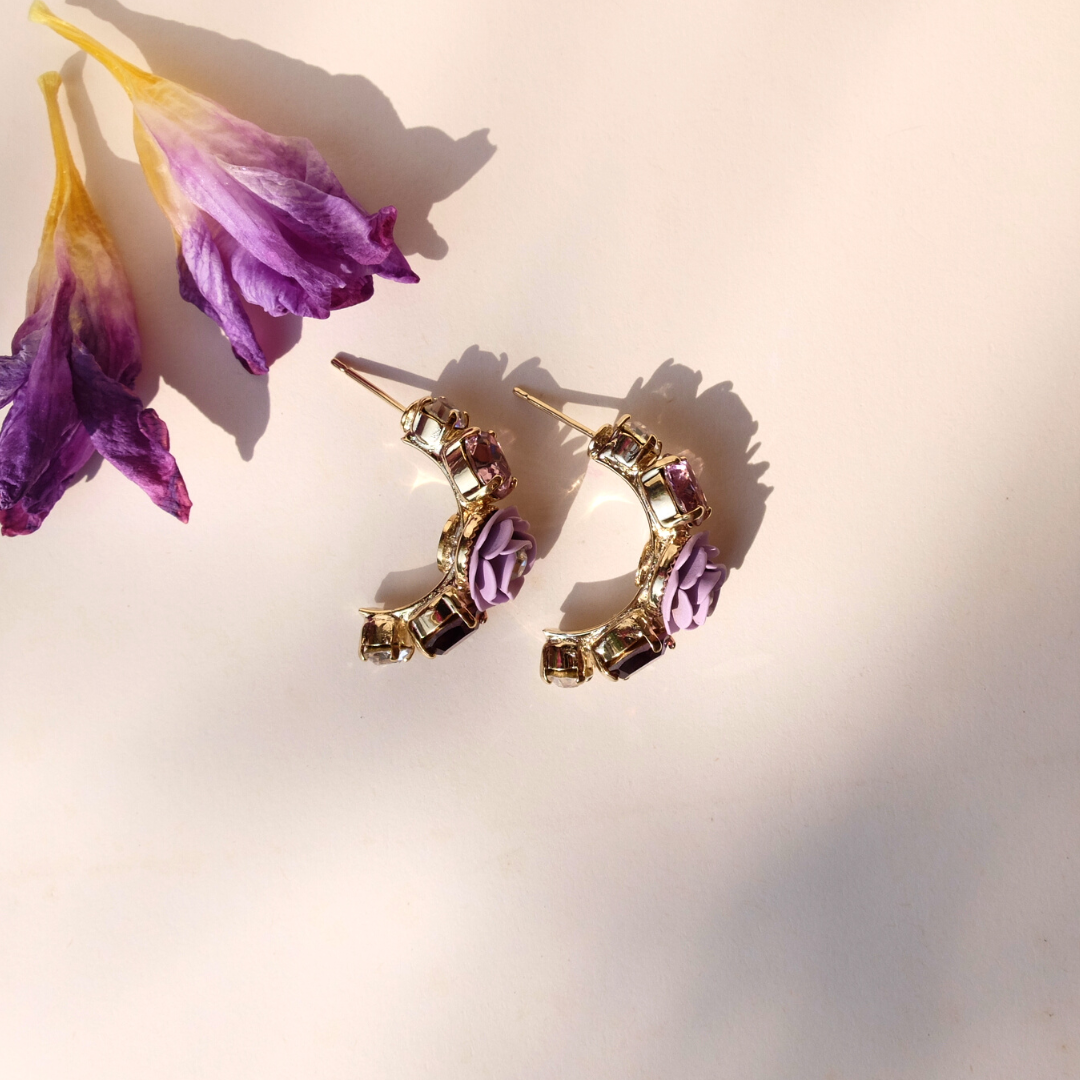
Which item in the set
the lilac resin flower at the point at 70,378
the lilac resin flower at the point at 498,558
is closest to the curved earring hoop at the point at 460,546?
the lilac resin flower at the point at 498,558

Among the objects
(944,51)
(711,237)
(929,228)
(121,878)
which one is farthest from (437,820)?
(944,51)

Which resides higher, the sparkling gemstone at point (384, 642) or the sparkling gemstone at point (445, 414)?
the sparkling gemstone at point (445, 414)

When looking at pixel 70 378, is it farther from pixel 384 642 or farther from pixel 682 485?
pixel 682 485

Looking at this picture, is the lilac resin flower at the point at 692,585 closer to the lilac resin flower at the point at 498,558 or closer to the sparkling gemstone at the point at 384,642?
the lilac resin flower at the point at 498,558

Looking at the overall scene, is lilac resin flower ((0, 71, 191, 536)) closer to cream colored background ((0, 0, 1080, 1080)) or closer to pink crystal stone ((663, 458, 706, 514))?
cream colored background ((0, 0, 1080, 1080))

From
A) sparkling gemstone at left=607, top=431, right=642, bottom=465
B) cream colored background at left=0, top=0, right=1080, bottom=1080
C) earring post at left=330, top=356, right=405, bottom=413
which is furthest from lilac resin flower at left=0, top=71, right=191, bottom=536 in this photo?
sparkling gemstone at left=607, top=431, right=642, bottom=465

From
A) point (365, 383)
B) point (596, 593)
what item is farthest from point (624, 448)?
point (365, 383)
